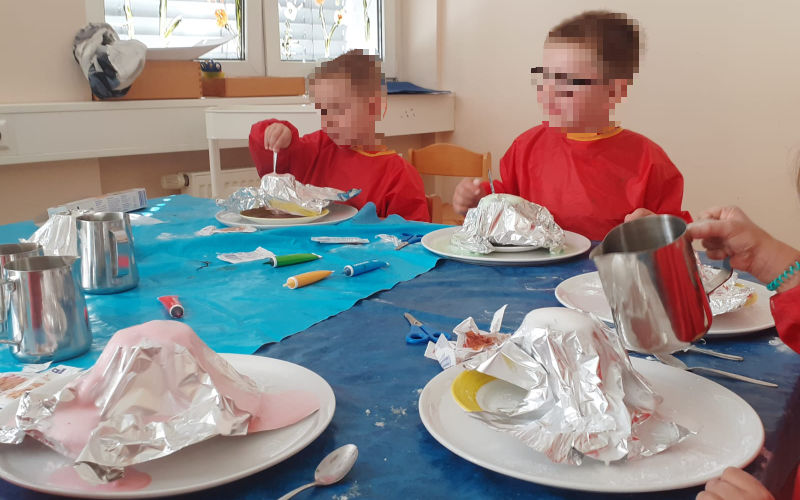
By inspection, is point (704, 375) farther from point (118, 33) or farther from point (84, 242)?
point (118, 33)

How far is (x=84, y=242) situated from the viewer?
99 cm

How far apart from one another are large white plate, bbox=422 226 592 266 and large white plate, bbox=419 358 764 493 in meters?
0.50

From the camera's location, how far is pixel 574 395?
0.54 m

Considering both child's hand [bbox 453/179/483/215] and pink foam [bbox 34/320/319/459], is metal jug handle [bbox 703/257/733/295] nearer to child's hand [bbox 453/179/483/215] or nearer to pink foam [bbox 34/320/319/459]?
pink foam [bbox 34/320/319/459]

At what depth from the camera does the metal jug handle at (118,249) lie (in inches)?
39.2

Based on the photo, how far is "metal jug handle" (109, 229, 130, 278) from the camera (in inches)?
39.2

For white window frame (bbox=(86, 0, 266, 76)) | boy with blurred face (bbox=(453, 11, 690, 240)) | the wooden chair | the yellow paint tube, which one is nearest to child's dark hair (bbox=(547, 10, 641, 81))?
boy with blurred face (bbox=(453, 11, 690, 240))

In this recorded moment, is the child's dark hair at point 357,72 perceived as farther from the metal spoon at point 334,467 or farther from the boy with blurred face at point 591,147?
the metal spoon at point 334,467

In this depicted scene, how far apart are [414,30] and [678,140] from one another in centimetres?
150

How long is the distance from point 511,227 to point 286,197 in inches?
22.0

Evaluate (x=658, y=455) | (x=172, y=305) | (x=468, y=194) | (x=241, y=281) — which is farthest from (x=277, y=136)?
(x=658, y=455)

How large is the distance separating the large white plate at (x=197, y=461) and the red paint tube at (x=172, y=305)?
387mm

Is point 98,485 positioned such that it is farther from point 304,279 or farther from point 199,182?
point 199,182

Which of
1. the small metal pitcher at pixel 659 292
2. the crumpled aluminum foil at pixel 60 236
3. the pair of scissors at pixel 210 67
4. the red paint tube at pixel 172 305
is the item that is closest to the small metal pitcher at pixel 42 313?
the red paint tube at pixel 172 305
